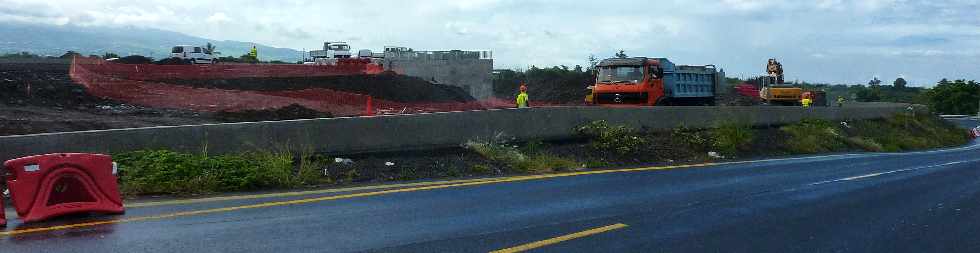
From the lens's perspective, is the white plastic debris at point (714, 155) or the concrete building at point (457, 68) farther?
the concrete building at point (457, 68)

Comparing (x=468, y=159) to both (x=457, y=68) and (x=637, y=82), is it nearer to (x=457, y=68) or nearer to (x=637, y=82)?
(x=637, y=82)

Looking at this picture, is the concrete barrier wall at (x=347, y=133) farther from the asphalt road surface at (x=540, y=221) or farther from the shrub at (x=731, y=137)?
the asphalt road surface at (x=540, y=221)

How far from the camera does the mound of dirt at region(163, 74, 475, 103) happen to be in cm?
3522

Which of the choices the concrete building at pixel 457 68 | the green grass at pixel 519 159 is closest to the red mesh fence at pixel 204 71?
the concrete building at pixel 457 68

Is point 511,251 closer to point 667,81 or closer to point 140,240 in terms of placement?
point 140,240

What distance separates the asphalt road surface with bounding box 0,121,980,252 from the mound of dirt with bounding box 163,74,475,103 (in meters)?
23.8

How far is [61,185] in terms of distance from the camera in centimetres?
865

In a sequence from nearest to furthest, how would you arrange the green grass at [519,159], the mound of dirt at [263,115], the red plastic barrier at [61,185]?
the red plastic barrier at [61,185], the green grass at [519,159], the mound of dirt at [263,115]

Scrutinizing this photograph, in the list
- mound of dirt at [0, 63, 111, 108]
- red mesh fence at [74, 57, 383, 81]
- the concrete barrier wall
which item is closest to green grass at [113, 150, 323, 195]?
the concrete barrier wall

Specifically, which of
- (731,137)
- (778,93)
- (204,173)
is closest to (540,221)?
(204,173)

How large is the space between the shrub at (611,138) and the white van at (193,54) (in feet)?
122

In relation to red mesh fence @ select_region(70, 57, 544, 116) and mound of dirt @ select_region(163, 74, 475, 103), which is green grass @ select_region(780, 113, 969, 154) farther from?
mound of dirt @ select_region(163, 74, 475, 103)

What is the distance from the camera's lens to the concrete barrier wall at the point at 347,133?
11086 mm

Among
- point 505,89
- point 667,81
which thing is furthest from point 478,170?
point 505,89
